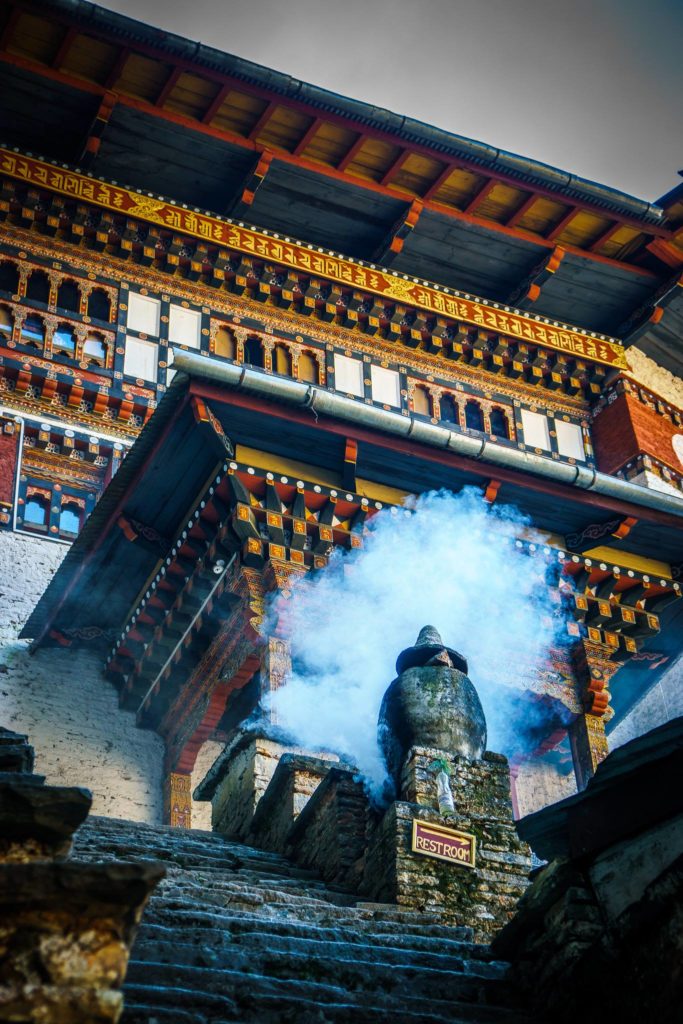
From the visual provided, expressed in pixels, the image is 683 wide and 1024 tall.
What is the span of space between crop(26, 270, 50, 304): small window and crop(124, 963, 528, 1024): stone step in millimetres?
12093

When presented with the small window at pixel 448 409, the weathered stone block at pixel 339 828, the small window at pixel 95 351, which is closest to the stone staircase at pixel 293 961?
the weathered stone block at pixel 339 828

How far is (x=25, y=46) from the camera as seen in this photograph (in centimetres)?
1551

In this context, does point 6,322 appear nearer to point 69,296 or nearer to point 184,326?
point 69,296

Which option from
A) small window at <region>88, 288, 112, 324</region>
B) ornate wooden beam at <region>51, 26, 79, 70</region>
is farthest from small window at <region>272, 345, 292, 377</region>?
ornate wooden beam at <region>51, 26, 79, 70</region>

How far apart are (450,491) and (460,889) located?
6.30 metres

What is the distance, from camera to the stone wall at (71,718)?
12562 mm

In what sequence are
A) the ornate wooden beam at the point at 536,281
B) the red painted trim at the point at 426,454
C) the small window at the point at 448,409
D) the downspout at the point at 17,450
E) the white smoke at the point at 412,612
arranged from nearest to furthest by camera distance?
the white smoke at the point at 412,612
the red painted trim at the point at 426,454
the downspout at the point at 17,450
the small window at the point at 448,409
the ornate wooden beam at the point at 536,281

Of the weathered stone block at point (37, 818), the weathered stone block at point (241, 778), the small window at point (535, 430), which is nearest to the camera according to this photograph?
the weathered stone block at point (37, 818)

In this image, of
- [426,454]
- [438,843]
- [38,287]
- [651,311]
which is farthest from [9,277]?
[438,843]

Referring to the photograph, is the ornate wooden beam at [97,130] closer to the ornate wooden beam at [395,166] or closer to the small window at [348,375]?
the ornate wooden beam at [395,166]

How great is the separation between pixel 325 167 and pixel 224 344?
8.14 ft

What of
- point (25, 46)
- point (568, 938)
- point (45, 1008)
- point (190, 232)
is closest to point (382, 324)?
point (190, 232)

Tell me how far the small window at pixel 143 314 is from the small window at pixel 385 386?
2.78m

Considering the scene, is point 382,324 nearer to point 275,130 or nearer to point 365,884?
point 275,130
